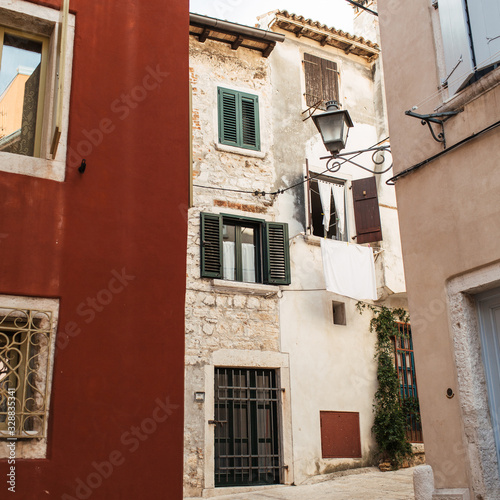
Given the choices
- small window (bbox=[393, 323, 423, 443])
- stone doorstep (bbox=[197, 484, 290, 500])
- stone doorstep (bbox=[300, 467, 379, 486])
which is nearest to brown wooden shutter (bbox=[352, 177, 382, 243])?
small window (bbox=[393, 323, 423, 443])

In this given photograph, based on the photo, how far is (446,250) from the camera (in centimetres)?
609

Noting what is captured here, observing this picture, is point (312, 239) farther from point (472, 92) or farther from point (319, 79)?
point (472, 92)

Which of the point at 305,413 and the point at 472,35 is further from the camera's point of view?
the point at 305,413

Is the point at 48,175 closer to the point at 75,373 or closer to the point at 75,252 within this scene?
the point at 75,252

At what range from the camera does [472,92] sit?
6012 millimetres

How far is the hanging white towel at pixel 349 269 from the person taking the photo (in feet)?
44.5

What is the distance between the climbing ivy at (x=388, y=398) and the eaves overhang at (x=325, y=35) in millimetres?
6537

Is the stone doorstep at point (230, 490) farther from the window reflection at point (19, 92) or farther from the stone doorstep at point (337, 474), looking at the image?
the window reflection at point (19, 92)

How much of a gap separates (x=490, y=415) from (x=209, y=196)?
860 centimetres

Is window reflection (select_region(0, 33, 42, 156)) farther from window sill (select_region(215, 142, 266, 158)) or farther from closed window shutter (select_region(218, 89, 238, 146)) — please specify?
closed window shutter (select_region(218, 89, 238, 146))

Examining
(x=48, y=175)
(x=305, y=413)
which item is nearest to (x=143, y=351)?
(x=48, y=175)

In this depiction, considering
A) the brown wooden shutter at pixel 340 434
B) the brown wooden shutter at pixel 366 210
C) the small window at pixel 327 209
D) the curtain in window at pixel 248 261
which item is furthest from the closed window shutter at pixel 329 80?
the brown wooden shutter at pixel 340 434

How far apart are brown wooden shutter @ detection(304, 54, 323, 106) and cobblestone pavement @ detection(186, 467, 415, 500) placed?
821 cm

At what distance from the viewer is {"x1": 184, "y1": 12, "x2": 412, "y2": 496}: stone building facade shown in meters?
12.2
